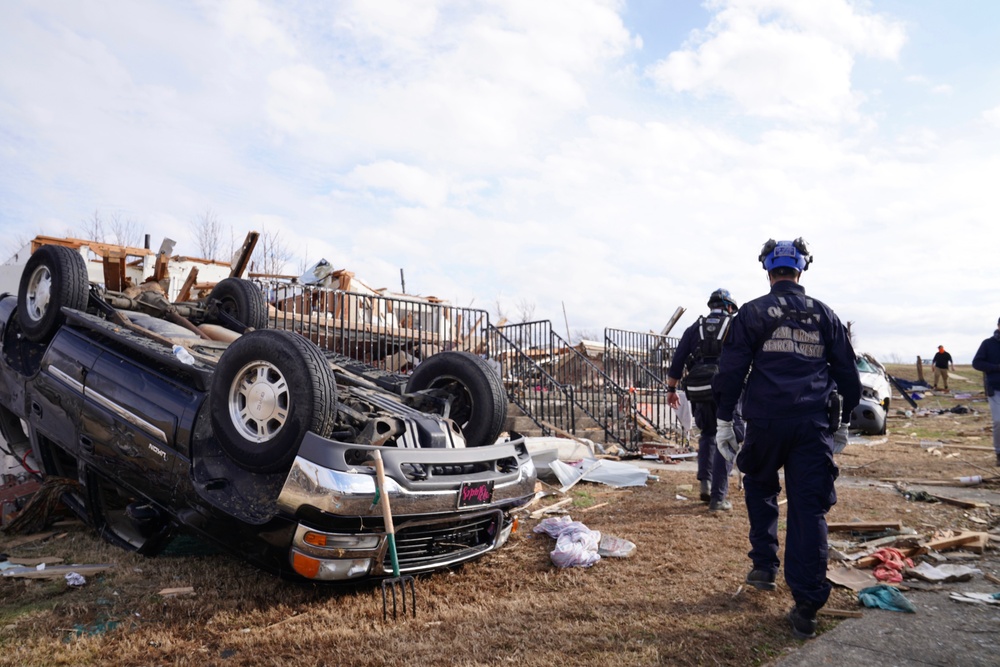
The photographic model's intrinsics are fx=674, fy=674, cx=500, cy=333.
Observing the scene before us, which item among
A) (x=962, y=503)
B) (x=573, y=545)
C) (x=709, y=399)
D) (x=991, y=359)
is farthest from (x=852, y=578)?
(x=991, y=359)

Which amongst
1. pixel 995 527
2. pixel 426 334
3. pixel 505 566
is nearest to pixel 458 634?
pixel 505 566

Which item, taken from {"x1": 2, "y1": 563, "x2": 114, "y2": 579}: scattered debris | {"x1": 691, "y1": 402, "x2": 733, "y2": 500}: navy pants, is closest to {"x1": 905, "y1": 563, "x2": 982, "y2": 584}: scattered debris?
{"x1": 691, "y1": 402, "x2": 733, "y2": 500}: navy pants

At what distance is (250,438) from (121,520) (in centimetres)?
166

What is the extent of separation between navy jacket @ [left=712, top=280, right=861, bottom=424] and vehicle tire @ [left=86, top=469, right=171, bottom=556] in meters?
3.45

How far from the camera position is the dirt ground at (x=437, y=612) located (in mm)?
3010

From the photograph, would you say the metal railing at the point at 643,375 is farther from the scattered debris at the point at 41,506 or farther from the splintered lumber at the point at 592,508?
the scattered debris at the point at 41,506

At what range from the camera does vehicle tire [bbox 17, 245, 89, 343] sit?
4891 mm

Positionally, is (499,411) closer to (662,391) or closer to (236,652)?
(236,652)

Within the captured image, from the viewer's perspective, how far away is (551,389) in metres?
12.1

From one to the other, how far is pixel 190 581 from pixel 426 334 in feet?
32.1

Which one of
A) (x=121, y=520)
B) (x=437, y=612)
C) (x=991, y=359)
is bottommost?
(x=437, y=612)

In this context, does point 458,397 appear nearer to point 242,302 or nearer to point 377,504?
point 377,504

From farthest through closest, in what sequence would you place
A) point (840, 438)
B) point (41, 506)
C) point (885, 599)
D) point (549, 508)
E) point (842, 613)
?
1. point (549, 508)
2. point (41, 506)
3. point (840, 438)
4. point (885, 599)
5. point (842, 613)

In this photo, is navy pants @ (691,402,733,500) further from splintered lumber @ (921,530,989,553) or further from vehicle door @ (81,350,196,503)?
vehicle door @ (81,350,196,503)
